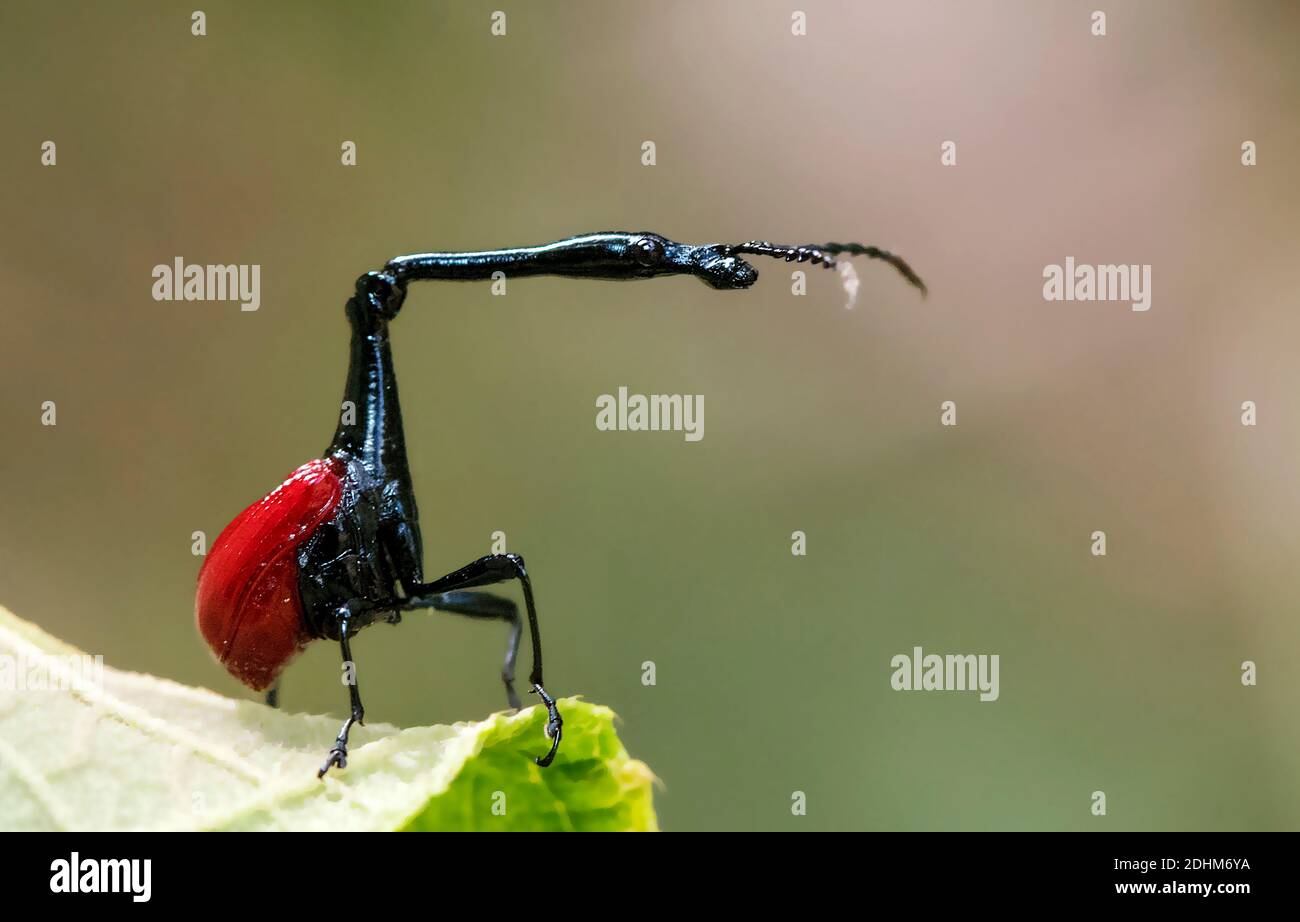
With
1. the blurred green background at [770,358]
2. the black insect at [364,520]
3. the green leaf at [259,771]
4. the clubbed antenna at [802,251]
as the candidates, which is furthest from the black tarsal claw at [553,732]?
the blurred green background at [770,358]

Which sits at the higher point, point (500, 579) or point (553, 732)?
point (500, 579)

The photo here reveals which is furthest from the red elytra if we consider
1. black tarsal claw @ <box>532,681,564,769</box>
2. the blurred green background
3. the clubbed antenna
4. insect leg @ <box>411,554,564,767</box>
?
the blurred green background

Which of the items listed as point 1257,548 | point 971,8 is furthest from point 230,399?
point 1257,548

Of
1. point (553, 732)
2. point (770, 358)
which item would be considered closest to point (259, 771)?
point (553, 732)

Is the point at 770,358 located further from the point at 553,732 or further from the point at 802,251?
the point at 553,732

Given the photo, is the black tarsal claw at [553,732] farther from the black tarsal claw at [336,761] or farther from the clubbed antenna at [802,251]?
the clubbed antenna at [802,251]

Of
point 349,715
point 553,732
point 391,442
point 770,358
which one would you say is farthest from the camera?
point 770,358

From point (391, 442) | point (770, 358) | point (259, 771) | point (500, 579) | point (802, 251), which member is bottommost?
point (259, 771)
